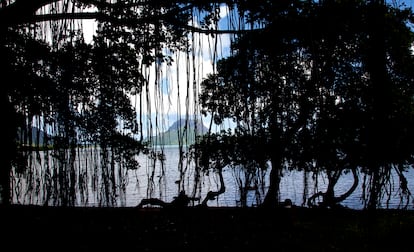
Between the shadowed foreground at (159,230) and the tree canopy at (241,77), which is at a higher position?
the tree canopy at (241,77)

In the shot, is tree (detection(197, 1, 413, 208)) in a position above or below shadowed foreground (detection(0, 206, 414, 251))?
above

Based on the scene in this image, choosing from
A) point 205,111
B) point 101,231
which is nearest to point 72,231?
point 101,231

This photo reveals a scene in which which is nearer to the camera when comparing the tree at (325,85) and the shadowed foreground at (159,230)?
the tree at (325,85)

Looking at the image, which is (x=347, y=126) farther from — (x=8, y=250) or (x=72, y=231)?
(x=8, y=250)

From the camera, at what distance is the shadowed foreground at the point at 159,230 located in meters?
2.26

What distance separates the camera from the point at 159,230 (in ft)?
10.4

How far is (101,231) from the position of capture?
2.75 metres

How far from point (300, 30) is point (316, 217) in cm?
562

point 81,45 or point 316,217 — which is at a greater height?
point 81,45

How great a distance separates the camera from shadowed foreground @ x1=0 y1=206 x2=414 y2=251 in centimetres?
226

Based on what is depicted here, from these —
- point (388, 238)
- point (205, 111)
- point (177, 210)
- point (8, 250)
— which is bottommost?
point (388, 238)

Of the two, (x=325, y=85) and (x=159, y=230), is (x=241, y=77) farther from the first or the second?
(x=159, y=230)

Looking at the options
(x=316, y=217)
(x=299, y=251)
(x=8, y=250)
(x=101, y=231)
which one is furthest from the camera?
(x=316, y=217)

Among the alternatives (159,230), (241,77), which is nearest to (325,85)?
(241,77)
